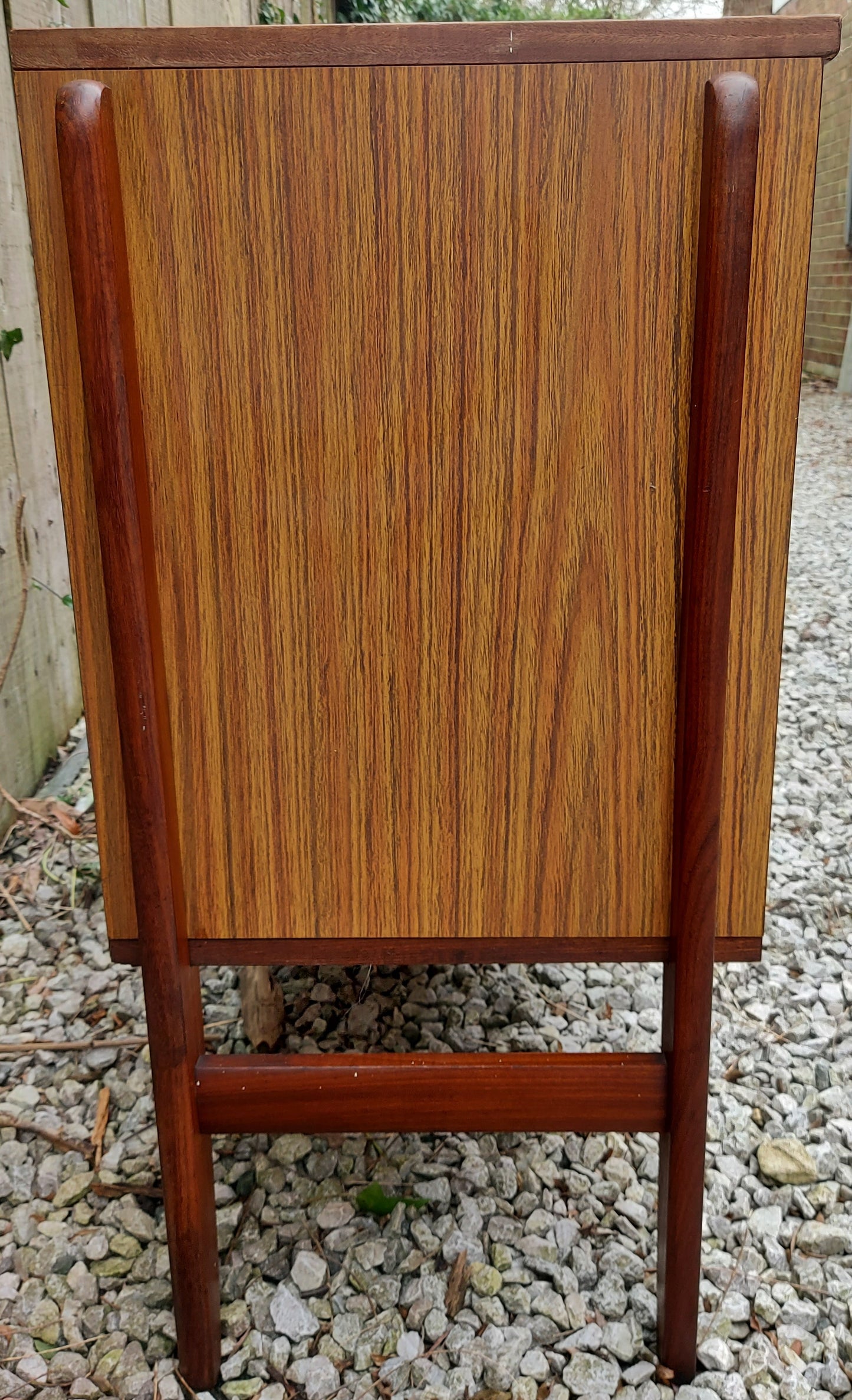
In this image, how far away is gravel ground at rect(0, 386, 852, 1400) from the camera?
119 centimetres

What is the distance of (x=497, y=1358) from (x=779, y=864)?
1.24 meters

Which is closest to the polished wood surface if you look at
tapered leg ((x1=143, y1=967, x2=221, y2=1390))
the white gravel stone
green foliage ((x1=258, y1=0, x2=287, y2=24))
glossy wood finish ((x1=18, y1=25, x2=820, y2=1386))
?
glossy wood finish ((x1=18, y1=25, x2=820, y2=1386))

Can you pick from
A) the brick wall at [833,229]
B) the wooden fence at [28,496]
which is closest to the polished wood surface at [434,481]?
the wooden fence at [28,496]

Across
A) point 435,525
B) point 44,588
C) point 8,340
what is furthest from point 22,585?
point 435,525

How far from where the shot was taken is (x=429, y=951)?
3.62ft

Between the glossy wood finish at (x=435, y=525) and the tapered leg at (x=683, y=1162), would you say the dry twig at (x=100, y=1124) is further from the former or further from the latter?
the tapered leg at (x=683, y=1162)

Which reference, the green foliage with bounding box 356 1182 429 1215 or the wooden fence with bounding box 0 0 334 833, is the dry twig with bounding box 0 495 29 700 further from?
the green foliage with bounding box 356 1182 429 1215

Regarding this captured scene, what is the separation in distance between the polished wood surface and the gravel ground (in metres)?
0.45

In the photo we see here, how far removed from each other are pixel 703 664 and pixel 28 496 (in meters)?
1.66

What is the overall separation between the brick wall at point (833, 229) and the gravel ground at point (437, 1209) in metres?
6.50

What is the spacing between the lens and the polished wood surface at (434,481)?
90 centimetres

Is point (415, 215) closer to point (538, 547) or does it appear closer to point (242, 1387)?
point (538, 547)

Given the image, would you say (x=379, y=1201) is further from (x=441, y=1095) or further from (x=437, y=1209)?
(x=441, y=1095)

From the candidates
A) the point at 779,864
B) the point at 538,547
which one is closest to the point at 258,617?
the point at 538,547
